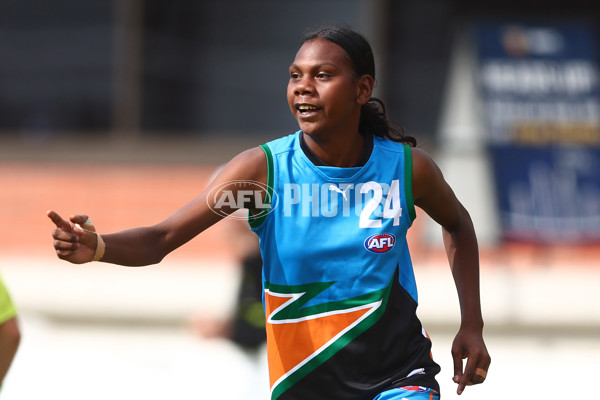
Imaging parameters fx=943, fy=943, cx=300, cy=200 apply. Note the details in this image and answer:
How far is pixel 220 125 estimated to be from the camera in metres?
10.6

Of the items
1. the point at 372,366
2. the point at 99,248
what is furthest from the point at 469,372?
the point at 99,248

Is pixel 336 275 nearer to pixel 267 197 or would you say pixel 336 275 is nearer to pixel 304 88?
pixel 267 197

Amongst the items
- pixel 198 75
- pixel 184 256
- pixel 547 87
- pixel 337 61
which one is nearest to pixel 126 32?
pixel 198 75

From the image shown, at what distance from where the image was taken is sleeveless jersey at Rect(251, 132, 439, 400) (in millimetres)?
3117

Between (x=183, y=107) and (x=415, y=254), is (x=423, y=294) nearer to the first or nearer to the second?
(x=415, y=254)

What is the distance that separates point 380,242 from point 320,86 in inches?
21.9

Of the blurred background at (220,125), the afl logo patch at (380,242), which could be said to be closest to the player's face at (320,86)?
the afl logo patch at (380,242)

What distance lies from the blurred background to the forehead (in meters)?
6.18

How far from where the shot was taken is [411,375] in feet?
10.5

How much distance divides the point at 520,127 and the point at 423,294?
2.26m

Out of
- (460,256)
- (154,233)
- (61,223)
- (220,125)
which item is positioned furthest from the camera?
(220,125)

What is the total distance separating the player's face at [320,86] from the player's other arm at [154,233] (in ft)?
0.68

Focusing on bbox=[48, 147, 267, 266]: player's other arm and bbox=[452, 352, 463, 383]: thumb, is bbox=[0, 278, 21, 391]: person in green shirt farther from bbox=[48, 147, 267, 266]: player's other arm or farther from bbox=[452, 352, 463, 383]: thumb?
bbox=[452, 352, 463, 383]: thumb

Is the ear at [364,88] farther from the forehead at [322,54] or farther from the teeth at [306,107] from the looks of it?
the teeth at [306,107]
